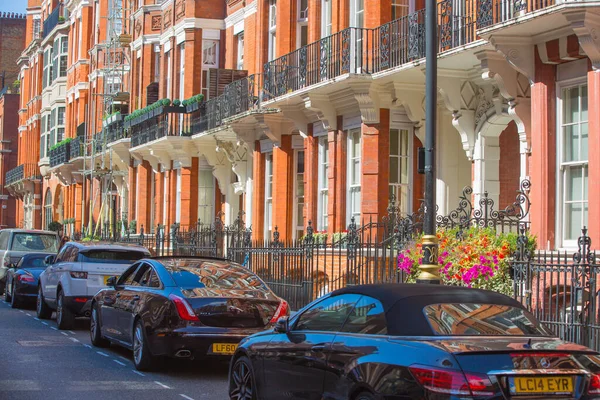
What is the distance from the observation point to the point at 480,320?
7969 mm

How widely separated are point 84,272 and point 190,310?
20.9 ft

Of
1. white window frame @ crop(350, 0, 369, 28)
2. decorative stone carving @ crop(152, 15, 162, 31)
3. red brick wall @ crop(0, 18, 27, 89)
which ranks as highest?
red brick wall @ crop(0, 18, 27, 89)

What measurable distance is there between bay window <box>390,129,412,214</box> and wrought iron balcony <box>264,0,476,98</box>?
195cm

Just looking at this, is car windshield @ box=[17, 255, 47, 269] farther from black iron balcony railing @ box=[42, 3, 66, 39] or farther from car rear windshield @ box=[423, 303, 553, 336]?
black iron balcony railing @ box=[42, 3, 66, 39]

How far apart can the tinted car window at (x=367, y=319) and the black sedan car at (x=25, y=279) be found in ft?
54.3

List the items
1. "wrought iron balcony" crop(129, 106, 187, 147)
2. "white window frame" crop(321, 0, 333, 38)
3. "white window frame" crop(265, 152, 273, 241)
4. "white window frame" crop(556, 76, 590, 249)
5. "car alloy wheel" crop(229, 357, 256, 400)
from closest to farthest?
"car alloy wheel" crop(229, 357, 256, 400) < "white window frame" crop(556, 76, 590, 249) < "white window frame" crop(321, 0, 333, 38) < "white window frame" crop(265, 152, 273, 241) < "wrought iron balcony" crop(129, 106, 187, 147)

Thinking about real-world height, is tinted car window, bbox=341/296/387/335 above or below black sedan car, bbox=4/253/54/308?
above

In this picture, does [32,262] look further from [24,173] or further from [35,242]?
[24,173]

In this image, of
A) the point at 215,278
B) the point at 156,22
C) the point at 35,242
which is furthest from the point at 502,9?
the point at 156,22

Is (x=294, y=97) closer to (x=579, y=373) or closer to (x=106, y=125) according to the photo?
(x=579, y=373)

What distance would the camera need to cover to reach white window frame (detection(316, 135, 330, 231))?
23.9 meters

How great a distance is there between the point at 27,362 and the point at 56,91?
140 ft

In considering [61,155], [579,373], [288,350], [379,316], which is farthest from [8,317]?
[61,155]

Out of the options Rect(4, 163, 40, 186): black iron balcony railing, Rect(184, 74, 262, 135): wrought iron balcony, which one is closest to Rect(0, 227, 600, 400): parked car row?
Rect(184, 74, 262, 135): wrought iron balcony
